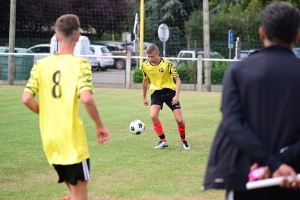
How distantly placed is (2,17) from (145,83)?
1202 inches

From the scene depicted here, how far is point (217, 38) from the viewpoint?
43.8 meters

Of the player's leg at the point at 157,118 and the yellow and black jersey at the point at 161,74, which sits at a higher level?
the yellow and black jersey at the point at 161,74

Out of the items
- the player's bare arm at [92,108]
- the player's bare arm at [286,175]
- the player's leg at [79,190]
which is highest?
the player's bare arm at [92,108]

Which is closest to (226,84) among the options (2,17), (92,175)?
(92,175)

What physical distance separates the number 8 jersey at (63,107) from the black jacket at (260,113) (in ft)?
5.81

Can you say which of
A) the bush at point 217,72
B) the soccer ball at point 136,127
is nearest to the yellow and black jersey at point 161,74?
the soccer ball at point 136,127

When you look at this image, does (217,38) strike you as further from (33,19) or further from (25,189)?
(25,189)

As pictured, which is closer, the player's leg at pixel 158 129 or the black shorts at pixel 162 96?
the player's leg at pixel 158 129

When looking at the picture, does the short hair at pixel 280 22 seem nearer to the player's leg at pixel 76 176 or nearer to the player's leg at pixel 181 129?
the player's leg at pixel 76 176

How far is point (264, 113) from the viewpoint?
3826 mm

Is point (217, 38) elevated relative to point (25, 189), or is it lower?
elevated

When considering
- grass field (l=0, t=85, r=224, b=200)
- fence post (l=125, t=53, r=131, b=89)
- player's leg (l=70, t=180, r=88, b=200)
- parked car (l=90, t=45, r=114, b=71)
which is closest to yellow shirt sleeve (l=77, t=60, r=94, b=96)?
player's leg (l=70, t=180, r=88, b=200)

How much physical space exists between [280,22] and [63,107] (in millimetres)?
2143

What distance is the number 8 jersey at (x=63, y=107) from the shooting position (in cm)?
540
